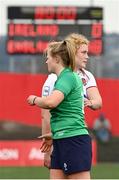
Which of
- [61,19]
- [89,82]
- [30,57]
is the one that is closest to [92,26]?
[61,19]

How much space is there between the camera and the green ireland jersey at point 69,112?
16.2 ft

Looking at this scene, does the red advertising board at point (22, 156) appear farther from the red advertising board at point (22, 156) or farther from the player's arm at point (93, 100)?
the player's arm at point (93, 100)

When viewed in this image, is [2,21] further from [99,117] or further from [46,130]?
[46,130]

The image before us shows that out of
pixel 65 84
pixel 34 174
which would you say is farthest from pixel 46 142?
pixel 34 174

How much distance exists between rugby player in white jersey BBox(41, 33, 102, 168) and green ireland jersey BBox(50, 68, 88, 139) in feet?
0.85

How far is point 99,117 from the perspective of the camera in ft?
54.6

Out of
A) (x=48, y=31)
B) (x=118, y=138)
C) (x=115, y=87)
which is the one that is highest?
(x=48, y=31)

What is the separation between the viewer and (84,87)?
5.51 m

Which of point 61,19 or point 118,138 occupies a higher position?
point 61,19

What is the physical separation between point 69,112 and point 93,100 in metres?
0.52

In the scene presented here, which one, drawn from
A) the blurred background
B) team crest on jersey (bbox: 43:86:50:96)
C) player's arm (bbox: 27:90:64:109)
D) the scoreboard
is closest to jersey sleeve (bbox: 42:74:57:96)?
team crest on jersey (bbox: 43:86:50:96)

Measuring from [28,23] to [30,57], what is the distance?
44.9 inches

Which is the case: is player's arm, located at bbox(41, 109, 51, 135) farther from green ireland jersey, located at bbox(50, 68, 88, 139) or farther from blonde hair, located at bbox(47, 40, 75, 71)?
blonde hair, located at bbox(47, 40, 75, 71)

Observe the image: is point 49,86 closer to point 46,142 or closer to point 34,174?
point 46,142
